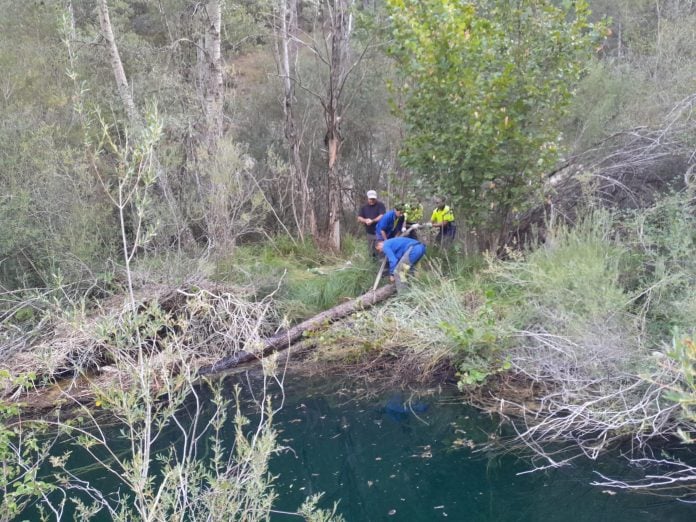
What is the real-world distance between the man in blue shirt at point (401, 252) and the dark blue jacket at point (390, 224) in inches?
33.3

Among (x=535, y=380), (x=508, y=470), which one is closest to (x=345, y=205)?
(x=535, y=380)

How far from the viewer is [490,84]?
8141 millimetres

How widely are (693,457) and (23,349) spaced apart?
24.6 ft

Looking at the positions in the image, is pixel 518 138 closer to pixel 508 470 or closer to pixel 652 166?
pixel 652 166

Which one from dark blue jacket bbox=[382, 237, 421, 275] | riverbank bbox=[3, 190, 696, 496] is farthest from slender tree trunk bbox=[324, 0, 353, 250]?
dark blue jacket bbox=[382, 237, 421, 275]

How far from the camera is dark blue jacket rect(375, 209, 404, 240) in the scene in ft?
32.3

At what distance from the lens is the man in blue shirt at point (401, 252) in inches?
348

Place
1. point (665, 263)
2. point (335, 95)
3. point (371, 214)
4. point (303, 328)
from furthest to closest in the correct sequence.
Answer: point (335, 95) < point (371, 214) < point (303, 328) < point (665, 263)

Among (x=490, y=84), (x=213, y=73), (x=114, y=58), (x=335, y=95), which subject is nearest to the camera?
(x=490, y=84)

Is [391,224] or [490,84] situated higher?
[490,84]

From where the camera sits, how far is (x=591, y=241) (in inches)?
291

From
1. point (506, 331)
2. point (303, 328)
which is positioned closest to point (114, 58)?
point (303, 328)

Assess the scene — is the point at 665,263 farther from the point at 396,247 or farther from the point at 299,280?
the point at 299,280

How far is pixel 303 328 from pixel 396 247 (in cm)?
171
